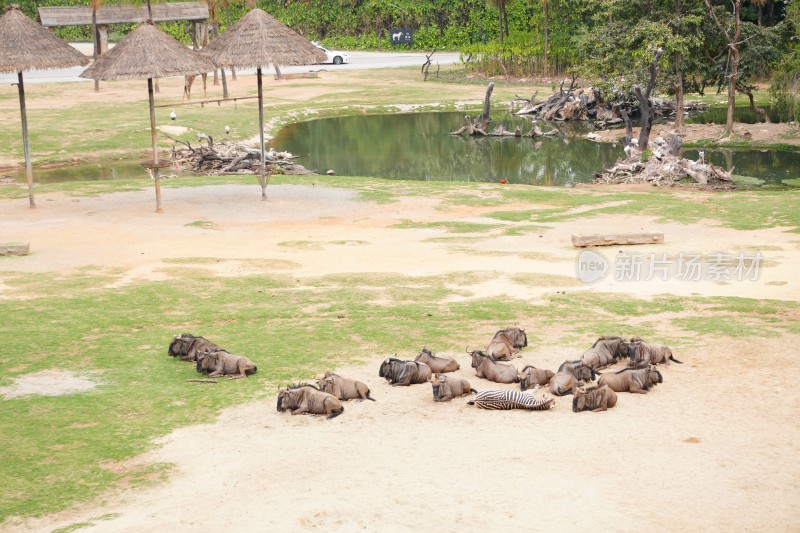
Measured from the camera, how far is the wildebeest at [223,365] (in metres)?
10.7

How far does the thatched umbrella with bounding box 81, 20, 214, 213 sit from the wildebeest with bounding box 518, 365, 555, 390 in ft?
41.6

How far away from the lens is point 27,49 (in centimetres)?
2108

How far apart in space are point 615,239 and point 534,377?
25.9 feet

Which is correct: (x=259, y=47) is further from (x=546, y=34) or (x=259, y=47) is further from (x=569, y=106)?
(x=546, y=34)

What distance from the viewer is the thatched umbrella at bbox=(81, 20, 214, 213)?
66.9 feet

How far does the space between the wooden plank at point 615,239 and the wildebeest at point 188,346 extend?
820 cm

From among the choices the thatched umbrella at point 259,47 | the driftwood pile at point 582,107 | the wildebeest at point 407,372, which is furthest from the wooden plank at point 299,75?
the wildebeest at point 407,372

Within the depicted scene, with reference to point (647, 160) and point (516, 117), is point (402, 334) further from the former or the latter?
point (516, 117)

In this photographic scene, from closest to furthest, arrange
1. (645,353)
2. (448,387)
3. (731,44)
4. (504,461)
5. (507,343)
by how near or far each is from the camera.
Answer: (504,461) → (448,387) → (645,353) → (507,343) → (731,44)

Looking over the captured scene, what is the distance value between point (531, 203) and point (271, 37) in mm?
7360

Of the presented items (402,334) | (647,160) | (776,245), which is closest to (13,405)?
(402,334)

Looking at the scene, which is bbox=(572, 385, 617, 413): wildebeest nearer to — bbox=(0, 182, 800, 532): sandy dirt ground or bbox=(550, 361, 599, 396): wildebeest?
bbox=(0, 182, 800, 532): sandy dirt ground

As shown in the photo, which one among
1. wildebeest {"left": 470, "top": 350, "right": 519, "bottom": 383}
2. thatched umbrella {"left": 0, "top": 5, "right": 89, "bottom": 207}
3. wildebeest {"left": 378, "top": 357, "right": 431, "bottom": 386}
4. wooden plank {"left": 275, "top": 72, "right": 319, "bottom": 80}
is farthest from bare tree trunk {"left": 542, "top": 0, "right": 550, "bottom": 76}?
wildebeest {"left": 378, "top": 357, "right": 431, "bottom": 386}

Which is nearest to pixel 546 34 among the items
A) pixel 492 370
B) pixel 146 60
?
pixel 146 60
